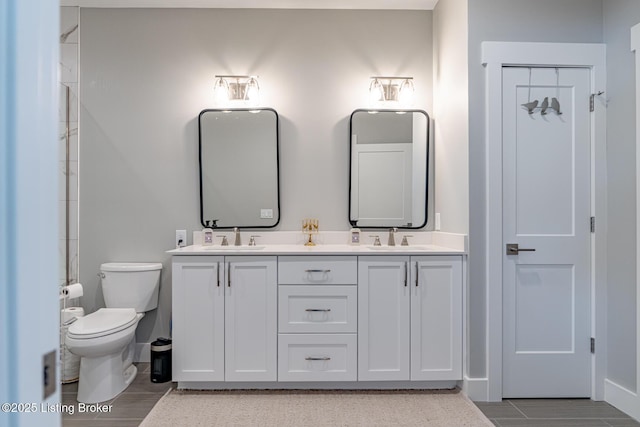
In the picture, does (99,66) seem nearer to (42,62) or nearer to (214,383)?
(214,383)

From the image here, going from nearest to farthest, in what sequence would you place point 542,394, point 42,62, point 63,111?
point 42,62 < point 542,394 < point 63,111

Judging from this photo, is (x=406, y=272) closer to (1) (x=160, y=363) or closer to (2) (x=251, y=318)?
(2) (x=251, y=318)

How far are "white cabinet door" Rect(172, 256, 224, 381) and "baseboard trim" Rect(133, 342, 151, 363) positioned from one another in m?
0.67

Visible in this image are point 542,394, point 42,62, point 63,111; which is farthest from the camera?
point 63,111

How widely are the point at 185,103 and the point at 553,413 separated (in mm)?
3177

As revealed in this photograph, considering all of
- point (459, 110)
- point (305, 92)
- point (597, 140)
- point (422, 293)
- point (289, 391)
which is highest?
point (305, 92)

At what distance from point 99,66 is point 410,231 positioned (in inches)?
106

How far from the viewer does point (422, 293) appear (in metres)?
2.40

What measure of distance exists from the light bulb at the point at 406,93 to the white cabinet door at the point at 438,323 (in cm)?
126

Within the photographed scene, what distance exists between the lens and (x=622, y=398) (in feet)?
7.15

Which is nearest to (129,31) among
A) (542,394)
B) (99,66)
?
(99,66)

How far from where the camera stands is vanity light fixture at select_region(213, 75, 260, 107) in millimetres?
2879

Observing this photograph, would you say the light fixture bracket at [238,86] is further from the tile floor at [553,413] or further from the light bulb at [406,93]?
the tile floor at [553,413]

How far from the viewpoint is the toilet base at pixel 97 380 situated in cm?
229
